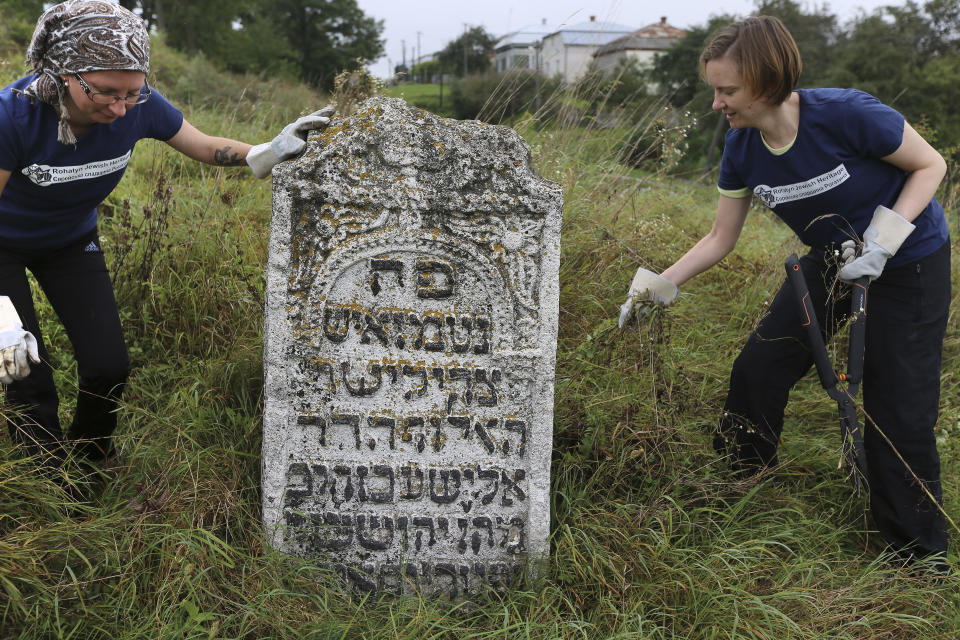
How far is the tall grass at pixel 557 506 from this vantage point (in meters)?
1.95

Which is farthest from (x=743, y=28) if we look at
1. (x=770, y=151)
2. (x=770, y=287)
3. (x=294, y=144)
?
(x=770, y=287)

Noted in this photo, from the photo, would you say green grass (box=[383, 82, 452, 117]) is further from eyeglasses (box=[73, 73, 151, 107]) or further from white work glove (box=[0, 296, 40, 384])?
white work glove (box=[0, 296, 40, 384])

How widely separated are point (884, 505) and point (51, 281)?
3001 millimetres

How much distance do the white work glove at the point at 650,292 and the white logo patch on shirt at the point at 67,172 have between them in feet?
6.15

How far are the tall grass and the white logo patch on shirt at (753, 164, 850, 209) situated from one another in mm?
632

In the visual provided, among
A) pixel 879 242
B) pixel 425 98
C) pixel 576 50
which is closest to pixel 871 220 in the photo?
pixel 879 242

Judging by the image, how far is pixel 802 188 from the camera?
234 centimetres

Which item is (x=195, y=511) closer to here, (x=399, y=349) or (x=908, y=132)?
(x=399, y=349)

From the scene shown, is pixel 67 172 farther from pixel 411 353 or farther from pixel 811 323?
pixel 811 323

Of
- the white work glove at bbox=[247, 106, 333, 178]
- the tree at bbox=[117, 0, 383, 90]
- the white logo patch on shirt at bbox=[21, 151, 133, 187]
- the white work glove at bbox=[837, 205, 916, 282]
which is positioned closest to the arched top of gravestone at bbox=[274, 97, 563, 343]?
the white work glove at bbox=[247, 106, 333, 178]

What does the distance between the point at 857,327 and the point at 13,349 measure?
252 cm

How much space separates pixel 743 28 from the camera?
2.24 metres

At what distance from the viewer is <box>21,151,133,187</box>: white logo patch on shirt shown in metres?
2.13

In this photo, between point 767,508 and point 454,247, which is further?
point 767,508
